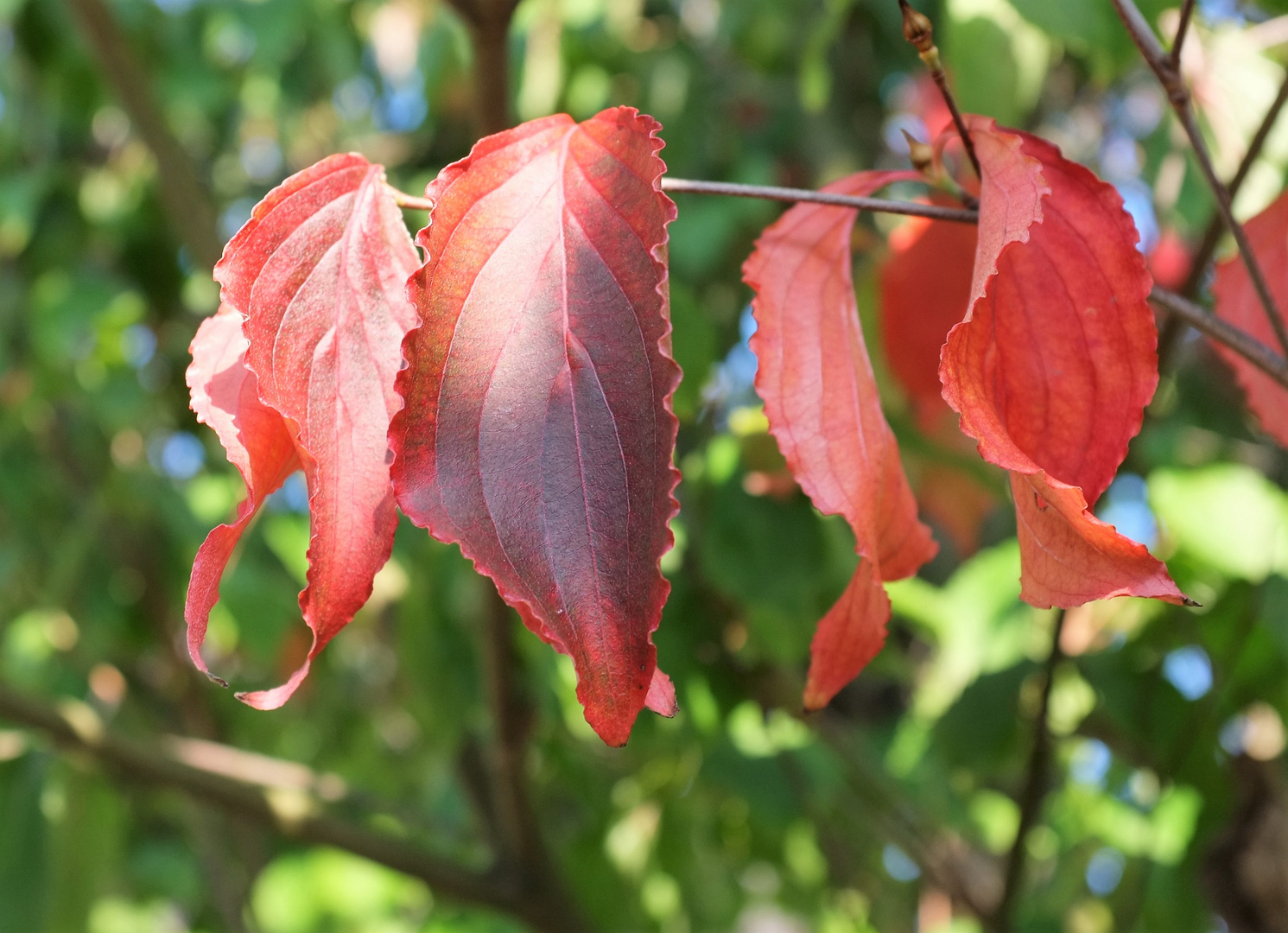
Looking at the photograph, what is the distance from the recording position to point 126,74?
0.98 m

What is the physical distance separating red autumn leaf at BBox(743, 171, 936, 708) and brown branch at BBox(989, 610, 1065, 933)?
1.21 ft

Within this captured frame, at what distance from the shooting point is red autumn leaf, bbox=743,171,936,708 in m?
0.35

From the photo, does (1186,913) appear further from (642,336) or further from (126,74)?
(126,74)

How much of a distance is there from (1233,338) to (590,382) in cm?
24

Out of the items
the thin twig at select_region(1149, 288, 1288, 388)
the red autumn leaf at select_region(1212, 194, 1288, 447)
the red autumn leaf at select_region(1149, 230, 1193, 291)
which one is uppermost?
the thin twig at select_region(1149, 288, 1288, 388)

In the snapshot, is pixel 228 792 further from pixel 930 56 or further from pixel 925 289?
pixel 930 56

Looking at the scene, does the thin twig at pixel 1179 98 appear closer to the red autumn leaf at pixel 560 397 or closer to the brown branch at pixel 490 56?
the red autumn leaf at pixel 560 397

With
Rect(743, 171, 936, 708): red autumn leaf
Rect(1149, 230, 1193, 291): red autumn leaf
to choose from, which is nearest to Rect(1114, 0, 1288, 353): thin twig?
Rect(743, 171, 936, 708): red autumn leaf

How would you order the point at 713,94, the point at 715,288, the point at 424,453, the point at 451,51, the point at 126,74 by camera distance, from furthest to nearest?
the point at 713,94
the point at 715,288
the point at 451,51
the point at 126,74
the point at 424,453

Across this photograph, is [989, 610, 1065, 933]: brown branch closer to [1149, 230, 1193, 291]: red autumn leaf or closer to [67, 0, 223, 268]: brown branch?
[67, 0, 223, 268]: brown branch

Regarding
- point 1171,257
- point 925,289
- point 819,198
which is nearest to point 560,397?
point 819,198

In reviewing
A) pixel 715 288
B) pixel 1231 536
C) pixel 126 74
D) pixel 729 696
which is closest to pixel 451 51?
pixel 126 74

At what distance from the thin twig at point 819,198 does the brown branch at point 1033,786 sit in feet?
1.25

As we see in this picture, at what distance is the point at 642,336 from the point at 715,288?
3.66 feet
